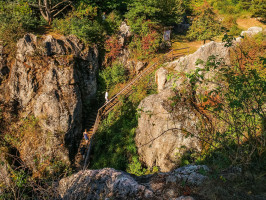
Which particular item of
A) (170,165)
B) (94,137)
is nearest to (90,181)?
(170,165)

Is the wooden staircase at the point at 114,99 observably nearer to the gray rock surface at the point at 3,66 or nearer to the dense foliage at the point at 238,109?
the gray rock surface at the point at 3,66

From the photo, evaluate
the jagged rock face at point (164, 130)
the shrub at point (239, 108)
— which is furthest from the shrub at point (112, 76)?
the shrub at point (239, 108)

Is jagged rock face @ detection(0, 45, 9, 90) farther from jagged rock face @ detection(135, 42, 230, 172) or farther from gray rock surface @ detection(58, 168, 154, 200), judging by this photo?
gray rock surface @ detection(58, 168, 154, 200)

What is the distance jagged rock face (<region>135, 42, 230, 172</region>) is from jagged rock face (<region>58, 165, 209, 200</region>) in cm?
301

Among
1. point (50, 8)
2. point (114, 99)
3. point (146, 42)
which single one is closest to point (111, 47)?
point (146, 42)

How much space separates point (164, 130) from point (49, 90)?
32.5 feet

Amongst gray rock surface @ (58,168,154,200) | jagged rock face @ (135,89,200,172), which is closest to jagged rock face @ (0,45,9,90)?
jagged rock face @ (135,89,200,172)

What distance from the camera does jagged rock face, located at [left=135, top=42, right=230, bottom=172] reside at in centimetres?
841

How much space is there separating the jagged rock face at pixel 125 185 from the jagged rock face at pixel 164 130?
315 cm

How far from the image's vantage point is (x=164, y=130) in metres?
8.95

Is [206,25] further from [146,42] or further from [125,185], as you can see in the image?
[125,185]

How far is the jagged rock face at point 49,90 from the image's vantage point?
12883mm

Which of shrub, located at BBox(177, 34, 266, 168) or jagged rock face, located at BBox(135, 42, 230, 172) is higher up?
shrub, located at BBox(177, 34, 266, 168)

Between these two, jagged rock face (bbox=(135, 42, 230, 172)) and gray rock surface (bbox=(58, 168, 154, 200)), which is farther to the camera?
jagged rock face (bbox=(135, 42, 230, 172))
